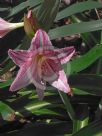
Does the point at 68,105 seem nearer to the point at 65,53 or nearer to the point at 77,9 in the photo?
the point at 65,53

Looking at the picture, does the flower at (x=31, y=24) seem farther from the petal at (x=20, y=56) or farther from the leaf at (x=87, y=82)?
the leaf at (x=87, y=82)

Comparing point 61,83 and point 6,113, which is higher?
point 61,83

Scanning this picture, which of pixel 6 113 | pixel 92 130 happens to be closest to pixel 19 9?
pixel 6 113

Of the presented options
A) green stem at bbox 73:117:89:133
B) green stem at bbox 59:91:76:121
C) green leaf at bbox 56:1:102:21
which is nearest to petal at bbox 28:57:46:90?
green stem at bbox 59:91:76:121

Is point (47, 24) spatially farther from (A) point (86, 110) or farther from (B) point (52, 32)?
(A) point (86, 110)

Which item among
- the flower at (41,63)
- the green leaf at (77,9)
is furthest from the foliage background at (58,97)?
the flower at (41,63)

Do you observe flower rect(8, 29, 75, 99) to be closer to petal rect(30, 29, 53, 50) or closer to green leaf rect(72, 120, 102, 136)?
petal rect(30, 29, 53, 50)
